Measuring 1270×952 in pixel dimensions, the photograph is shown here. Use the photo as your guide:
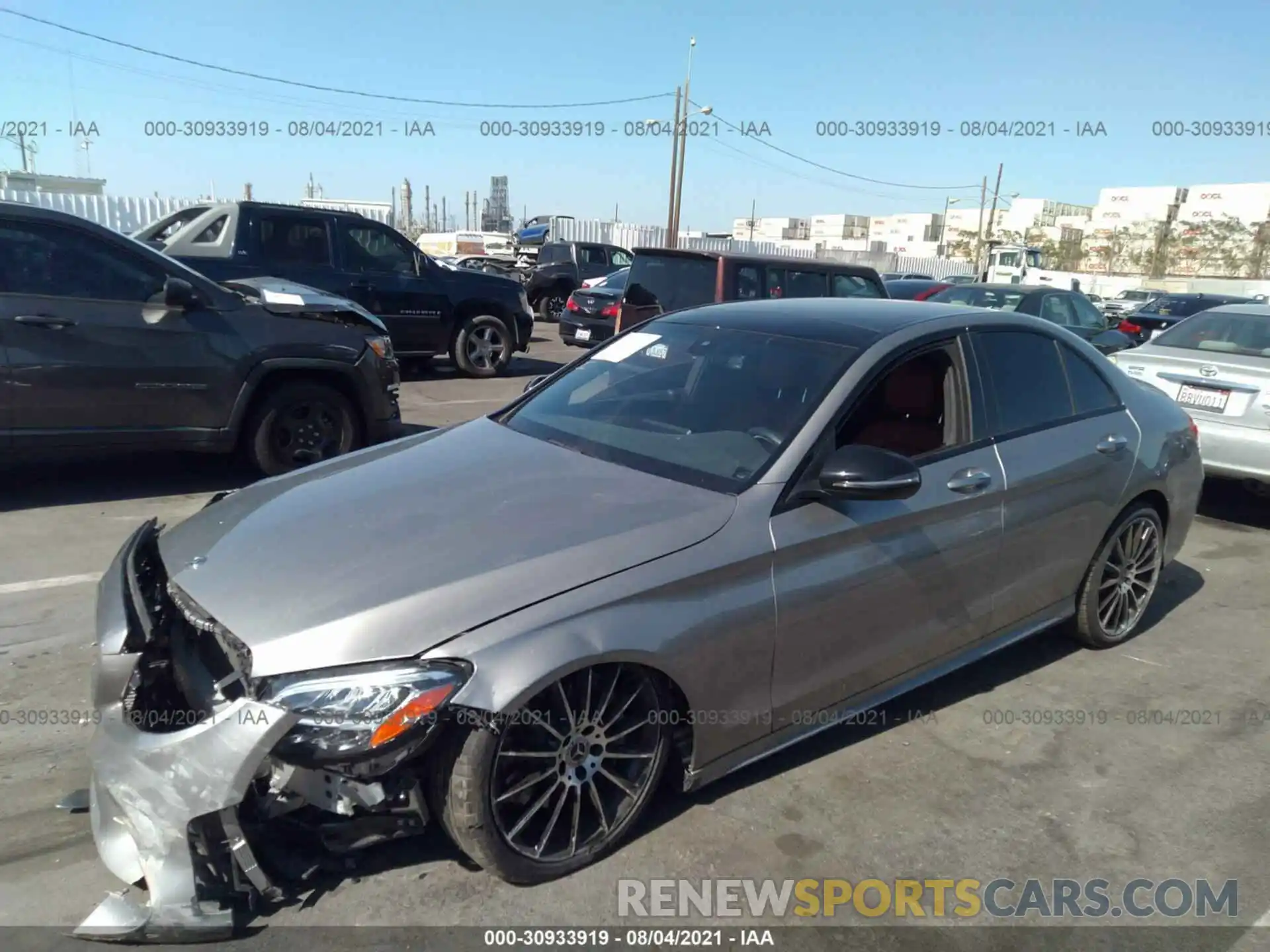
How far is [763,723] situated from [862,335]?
149 cm

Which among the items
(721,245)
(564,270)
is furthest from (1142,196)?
(564,270)

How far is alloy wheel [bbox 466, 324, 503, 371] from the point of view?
38.0ft

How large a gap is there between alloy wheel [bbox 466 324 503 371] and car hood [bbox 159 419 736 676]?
27.7ft

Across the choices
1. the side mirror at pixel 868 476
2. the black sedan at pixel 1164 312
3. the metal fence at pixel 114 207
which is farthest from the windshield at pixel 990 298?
the metal fence at pixel 114 207

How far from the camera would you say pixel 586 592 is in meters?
2.44

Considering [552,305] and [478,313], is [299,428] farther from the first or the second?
[552,305]

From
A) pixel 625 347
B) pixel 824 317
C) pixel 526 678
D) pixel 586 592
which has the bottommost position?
pixel 526 678

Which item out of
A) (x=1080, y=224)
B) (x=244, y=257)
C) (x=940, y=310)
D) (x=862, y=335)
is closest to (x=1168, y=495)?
(x=940, y=310)

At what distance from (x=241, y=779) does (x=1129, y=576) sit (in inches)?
160

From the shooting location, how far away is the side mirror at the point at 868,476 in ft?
9.27

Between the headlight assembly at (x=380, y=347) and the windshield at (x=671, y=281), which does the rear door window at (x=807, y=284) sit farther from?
the headlight assembly at (x=380, y=347)

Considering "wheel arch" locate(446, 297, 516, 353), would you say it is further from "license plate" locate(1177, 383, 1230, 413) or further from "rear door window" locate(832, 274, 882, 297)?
"license plate" locate(1177, 383, 1230, 413)

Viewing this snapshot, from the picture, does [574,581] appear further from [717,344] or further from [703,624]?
[717,344]

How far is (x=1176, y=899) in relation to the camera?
8.90ft
